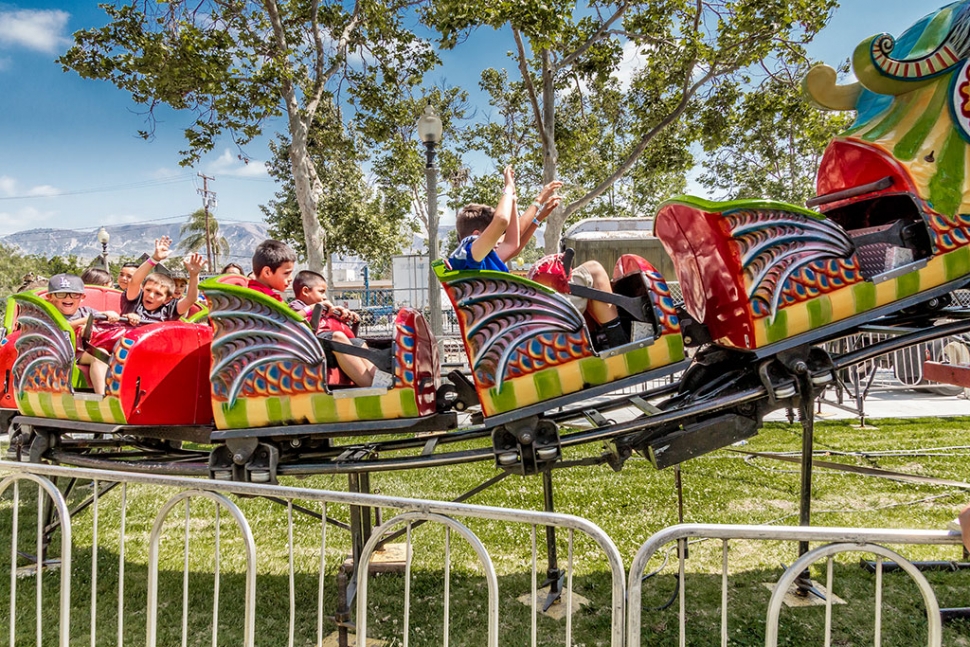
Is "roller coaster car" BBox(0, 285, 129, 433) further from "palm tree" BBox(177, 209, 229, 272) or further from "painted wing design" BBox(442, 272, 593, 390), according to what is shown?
"palm tree" BBox(177, 209, 229, 272)

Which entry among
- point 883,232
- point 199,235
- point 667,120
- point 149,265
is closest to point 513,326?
point 883,232

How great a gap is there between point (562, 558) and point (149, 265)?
10.5 ft

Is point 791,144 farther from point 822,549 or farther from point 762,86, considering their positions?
point 822,549

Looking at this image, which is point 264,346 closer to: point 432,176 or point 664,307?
point 664,307

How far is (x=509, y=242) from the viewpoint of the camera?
8.47ft

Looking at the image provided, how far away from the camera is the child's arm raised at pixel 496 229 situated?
7.48ft

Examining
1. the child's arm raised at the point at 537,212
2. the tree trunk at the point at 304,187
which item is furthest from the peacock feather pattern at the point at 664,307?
the tree trunk at the point at 304,187

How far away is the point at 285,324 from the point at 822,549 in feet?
6.52

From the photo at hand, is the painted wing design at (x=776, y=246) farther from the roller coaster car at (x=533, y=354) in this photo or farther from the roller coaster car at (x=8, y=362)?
the roller coaster car at (x=8, y=362)

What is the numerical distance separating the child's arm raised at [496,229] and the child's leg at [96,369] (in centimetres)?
209

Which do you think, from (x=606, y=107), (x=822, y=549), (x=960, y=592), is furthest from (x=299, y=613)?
(x=606, y=107)

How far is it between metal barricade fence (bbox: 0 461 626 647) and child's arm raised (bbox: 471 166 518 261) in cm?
98

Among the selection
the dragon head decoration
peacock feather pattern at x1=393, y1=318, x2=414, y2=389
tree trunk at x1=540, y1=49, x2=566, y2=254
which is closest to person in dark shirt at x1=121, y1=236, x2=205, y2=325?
peacock feather pattern at x1=393, y1=318, x2=414, y2=389

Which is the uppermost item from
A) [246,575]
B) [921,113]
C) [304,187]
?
[304,187]
